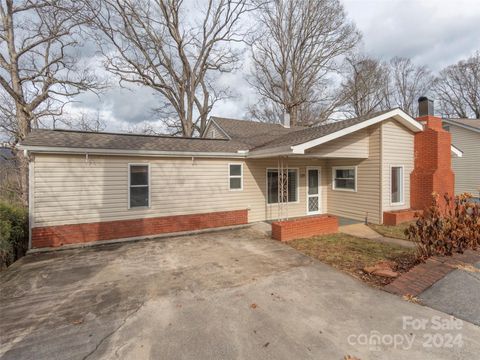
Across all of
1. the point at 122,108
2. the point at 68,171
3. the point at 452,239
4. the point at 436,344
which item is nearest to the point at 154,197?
the point at 68,171

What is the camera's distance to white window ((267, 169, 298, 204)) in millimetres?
9859

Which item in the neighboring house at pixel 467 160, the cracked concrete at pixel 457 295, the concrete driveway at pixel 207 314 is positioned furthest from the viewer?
the neighboring house at pixel 467 160

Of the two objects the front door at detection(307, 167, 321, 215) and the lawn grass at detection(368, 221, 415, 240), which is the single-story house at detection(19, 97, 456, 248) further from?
the lawn grass at detection(368, 221, 415, 240)

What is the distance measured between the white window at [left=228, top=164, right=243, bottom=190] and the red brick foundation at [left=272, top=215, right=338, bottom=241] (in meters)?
2.47

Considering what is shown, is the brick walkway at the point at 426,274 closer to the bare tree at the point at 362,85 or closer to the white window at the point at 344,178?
the white window at the point at 344,178

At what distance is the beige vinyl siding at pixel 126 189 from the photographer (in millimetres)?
6441

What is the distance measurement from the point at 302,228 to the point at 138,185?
5436 mm

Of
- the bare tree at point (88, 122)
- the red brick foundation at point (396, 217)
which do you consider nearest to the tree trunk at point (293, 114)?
the red brick foundation at point (396, 217)

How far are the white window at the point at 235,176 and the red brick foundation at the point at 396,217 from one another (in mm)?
5578

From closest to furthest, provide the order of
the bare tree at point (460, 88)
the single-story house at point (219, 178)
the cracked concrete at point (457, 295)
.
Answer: the cracked concrete at point (457, 295) → the single-story house at point (219, 178) → the bare tree at point (460, 88)

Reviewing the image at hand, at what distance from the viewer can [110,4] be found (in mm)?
15438

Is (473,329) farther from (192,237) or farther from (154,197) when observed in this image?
(154,197)

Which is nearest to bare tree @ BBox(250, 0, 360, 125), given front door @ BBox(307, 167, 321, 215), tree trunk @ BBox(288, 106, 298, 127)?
tree trunk @ BBox(288, 106, 298, 127)

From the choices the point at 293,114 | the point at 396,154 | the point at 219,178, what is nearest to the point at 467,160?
the point at 396,154
